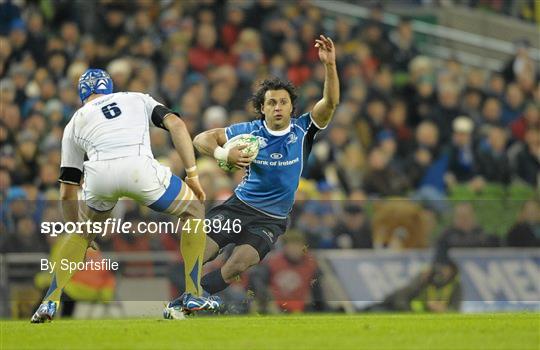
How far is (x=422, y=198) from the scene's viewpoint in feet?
64.4

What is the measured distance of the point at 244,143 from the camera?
12.8m

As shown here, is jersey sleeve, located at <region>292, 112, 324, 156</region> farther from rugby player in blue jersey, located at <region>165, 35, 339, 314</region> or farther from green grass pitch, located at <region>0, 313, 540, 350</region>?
green grass pitch, located at <region>0, 313, 540, 350</region>

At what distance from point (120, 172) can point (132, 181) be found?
0.13 m

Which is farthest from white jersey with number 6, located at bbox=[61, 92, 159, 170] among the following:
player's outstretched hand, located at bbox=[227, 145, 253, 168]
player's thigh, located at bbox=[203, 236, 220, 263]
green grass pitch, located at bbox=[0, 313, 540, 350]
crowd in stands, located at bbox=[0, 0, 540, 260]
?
crowd in stands, located at bbox=[0, 0, 540, 260]

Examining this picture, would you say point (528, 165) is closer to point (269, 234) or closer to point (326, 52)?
point (269, 234)

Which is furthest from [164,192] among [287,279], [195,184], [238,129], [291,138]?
[287,279]

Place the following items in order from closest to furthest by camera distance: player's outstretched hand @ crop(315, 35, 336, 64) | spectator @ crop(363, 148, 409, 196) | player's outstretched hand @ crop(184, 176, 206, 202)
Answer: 1. player's outstretched hand @ crop(184, 176, 206, 202)
2. player's outstretched hand @ crop(315, 35, 336, 64)
3. spectator @ crop(363, 148, 409, 196)

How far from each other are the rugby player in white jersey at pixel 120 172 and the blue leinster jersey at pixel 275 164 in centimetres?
105

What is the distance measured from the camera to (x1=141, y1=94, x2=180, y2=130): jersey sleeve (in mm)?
12352

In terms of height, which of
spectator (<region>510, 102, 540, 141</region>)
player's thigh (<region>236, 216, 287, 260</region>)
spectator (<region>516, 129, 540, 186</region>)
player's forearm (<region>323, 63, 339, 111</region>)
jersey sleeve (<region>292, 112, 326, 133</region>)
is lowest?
spectator (<region>516, 129, 540, 186</region>)

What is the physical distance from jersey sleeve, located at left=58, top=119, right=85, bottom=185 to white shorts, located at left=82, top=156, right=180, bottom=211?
8.4 inches

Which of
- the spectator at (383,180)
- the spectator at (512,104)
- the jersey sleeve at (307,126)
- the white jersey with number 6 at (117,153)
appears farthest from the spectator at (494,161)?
the white jersey with number 6 at (117,153)

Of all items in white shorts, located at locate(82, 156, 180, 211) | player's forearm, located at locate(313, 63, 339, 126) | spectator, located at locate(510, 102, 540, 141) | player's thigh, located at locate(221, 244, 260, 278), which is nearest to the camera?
white shorts, located at locate(82, 156, 180, 211)

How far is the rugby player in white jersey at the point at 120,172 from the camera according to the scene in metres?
12.1
